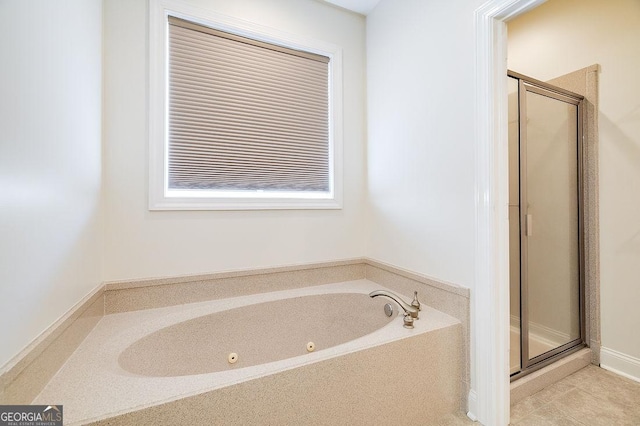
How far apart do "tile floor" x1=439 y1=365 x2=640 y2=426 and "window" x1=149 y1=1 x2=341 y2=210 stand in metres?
1.65

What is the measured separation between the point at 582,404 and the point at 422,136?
1.75 meters

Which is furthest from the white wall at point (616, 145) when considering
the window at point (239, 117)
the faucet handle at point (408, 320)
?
the window at point (239, 117)

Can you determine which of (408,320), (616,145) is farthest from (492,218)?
(616,145)

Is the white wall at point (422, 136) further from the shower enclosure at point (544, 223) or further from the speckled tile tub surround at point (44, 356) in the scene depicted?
the speckled tile tub surround at point (44, 356)

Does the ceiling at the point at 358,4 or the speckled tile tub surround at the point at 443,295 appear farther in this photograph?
the ceiling at the point at 358,4

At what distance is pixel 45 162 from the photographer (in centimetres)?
98

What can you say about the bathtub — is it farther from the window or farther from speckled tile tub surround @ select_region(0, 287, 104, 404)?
the window

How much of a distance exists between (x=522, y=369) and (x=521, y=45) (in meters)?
2.47

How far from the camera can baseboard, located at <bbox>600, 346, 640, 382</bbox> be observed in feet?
5.56

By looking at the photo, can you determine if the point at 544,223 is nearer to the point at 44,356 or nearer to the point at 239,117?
the point at 239,117

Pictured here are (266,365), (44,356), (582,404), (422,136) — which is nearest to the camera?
(44,356)

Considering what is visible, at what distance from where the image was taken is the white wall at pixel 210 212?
1.57 meters

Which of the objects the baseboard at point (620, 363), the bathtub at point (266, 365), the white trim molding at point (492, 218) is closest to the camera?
the bathtub at point (266, 365)

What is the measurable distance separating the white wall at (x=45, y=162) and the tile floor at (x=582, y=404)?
72.0 inches
